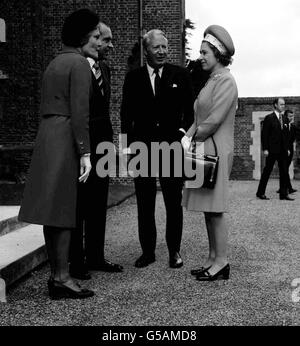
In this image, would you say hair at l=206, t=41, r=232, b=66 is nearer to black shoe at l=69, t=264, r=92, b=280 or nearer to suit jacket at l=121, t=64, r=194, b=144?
suit jacket at l=121, t=64, r=194, b=144

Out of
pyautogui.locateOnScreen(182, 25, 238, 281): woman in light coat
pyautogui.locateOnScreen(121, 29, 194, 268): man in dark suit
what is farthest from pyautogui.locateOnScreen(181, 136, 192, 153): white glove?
pyautogui.locateOnScreen(121, 29, 194, 268): man in dark suit

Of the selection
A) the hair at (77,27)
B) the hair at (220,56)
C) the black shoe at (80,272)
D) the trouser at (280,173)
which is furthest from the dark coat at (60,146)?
the trouser at (280,173)

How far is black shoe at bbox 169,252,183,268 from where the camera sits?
507cm

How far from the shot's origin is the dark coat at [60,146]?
3.86m

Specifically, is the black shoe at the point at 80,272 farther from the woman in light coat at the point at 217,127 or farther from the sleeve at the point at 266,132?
the sleeve at the point at 266,132

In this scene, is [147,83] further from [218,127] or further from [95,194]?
[95,194]

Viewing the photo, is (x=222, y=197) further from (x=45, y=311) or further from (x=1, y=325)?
(x=1, y=325)

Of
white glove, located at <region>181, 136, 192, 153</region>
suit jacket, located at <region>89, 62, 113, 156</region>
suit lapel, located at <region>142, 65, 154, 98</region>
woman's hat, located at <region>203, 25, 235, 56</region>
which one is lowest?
white glove, located at <region>181, 136, 192, 153</region>

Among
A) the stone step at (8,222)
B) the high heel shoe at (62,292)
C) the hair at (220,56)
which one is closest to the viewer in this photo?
the high heel shoe at (62,292)

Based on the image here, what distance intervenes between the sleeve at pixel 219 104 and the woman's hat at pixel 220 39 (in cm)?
25

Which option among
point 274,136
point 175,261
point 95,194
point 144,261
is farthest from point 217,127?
point 274,136

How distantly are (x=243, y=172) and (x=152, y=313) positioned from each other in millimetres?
18904

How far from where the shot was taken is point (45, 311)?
3.73 metres
